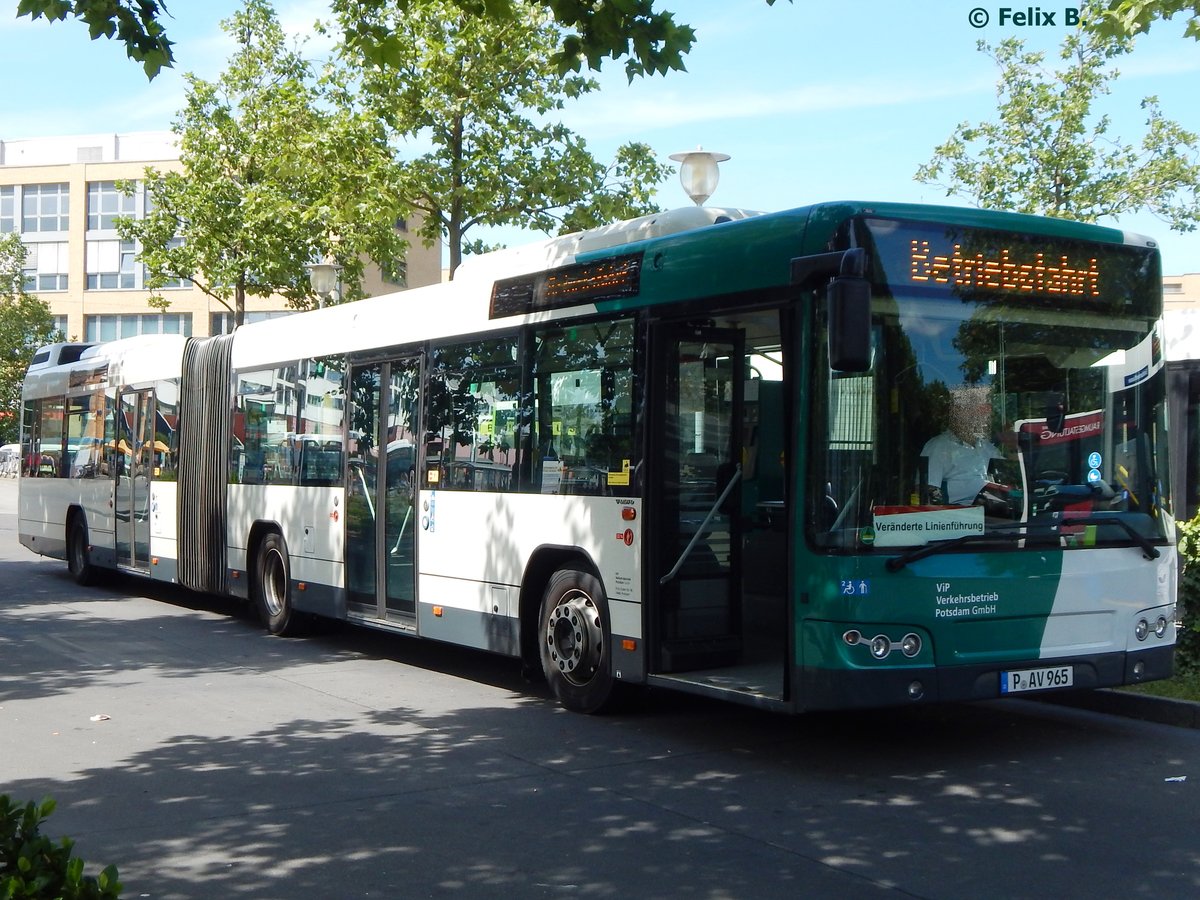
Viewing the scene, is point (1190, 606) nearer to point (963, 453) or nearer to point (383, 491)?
point (963, 453)

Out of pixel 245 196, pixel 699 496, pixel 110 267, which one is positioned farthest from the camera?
pixel 110 267

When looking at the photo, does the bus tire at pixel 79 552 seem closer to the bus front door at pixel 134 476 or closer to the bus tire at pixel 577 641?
the bus front door at pixel 134 476

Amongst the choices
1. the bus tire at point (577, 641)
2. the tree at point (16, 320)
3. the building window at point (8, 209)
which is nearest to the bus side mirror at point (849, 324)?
the bus tire at point (577, 641)

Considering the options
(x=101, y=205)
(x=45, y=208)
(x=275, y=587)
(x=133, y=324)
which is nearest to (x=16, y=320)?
(x=133, y=324)

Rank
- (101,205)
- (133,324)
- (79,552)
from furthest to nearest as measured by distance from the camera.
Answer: (101,205), (133,324), (79,552)

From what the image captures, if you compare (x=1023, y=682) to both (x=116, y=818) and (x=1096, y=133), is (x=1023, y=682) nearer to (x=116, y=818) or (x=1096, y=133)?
(x=116, y=818)

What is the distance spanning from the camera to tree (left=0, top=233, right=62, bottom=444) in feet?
193

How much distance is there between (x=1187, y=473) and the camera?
1354cm

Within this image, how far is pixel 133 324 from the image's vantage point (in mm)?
73938

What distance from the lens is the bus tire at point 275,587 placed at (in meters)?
13.7

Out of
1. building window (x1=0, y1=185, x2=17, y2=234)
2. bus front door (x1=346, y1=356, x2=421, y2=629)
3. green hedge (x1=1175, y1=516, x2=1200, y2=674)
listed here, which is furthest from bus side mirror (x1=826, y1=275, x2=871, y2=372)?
building window (x1=0, y1=185, x2=17, y2=234)

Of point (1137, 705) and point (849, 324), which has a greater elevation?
point (849, 324)

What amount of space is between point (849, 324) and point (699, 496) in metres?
2.07

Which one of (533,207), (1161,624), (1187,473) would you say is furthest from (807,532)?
(533,207)
